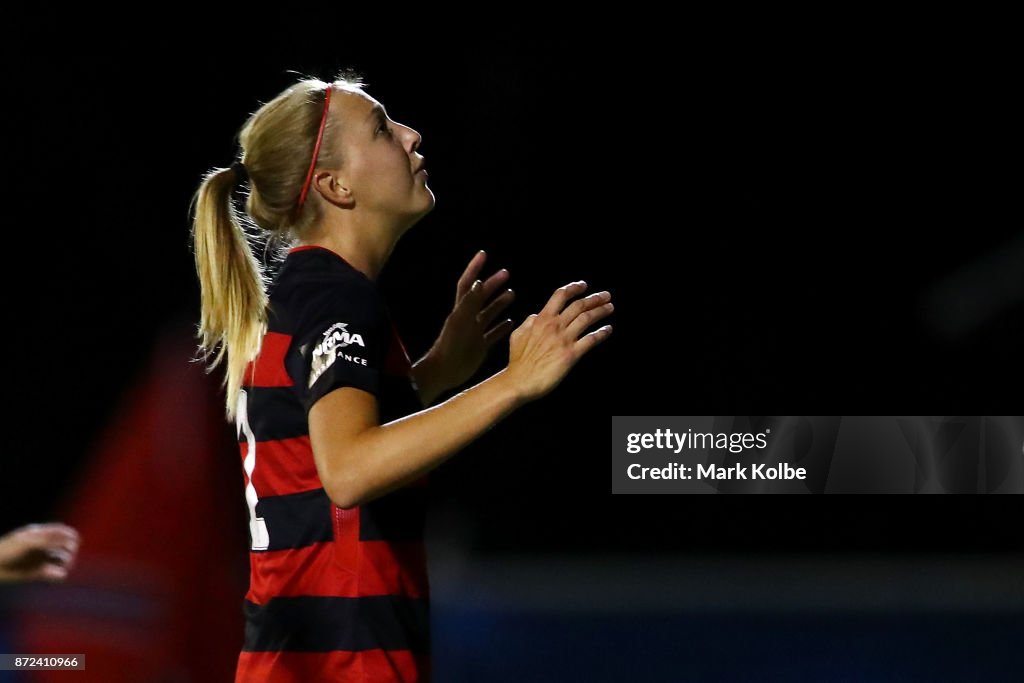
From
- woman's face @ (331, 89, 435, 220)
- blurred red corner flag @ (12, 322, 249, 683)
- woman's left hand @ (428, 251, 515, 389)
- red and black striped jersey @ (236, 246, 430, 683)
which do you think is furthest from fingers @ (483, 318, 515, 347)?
blurred red corner flag @ (12, 322, 249, 683)

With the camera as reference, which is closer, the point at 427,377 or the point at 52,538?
the point at 52,538

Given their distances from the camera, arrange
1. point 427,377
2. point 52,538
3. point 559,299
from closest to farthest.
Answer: point 559,299 → point 52,538 → point 427,377

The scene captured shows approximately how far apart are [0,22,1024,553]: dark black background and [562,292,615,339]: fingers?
3.38 metres

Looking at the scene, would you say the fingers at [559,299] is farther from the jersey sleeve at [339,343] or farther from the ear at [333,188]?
the ear at [333,188]

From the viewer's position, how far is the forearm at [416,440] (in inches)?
52.2

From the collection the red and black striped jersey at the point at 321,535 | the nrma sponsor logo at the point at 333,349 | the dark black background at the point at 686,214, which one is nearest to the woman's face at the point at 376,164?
the red and black striped jersey at the point at 321,535

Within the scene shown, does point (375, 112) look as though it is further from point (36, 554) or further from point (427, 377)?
point (36, 554)

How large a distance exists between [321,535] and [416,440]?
22 cm

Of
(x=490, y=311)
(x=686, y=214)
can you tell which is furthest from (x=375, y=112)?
(x=686, y=214)

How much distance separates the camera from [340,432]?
1.35 m

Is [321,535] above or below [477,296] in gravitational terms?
below

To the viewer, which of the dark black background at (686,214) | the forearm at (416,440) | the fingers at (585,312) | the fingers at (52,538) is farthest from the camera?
the dark black background at (686,214)

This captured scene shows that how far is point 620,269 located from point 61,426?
2371mm

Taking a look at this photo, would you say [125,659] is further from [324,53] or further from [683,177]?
[683,177]
